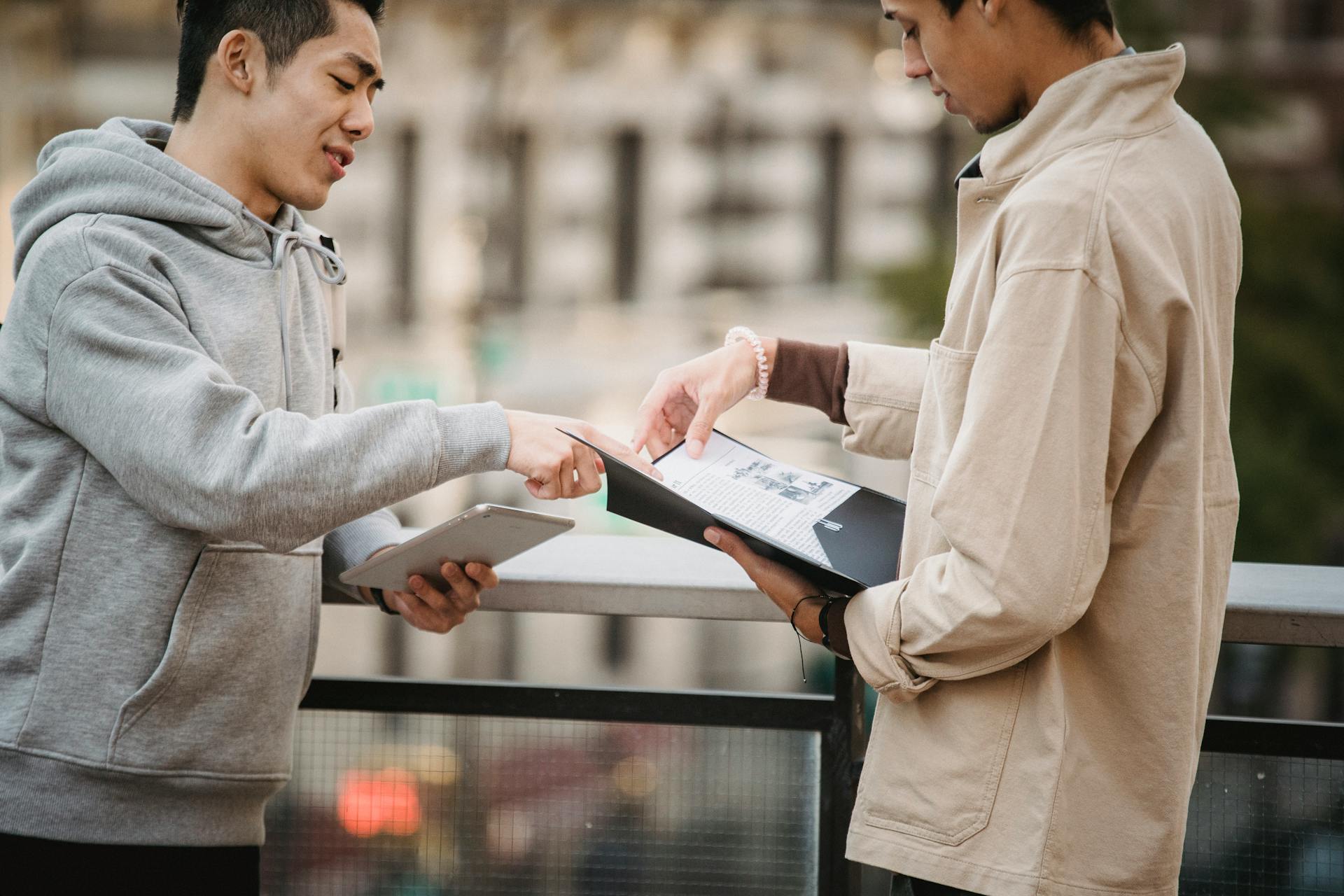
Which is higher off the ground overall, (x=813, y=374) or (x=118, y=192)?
(x=118, y=192)

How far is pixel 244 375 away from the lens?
2008mm

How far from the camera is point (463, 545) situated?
210 cm

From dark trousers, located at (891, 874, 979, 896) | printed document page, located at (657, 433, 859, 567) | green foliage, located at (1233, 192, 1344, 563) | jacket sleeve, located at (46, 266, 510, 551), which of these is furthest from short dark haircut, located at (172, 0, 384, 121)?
green foliage, located at (1233, 192, 1344, 563)

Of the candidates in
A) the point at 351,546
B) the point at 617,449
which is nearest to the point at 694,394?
the point at 617,449

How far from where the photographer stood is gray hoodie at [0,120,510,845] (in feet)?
5.87

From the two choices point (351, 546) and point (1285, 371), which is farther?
point (1285, 371)

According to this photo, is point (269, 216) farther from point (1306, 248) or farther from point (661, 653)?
point (661, 653)

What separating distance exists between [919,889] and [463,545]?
33.7 inches

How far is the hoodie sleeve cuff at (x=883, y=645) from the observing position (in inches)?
68.0

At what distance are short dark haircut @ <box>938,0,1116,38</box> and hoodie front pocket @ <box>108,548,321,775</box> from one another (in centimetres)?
131

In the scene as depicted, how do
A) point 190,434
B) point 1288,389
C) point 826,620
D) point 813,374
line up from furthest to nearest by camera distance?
point 1288,389
point 813,374
point 826,620
point 190,434

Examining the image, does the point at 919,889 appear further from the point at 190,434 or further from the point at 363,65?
the point at 363,65

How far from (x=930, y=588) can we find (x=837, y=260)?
2187 cm

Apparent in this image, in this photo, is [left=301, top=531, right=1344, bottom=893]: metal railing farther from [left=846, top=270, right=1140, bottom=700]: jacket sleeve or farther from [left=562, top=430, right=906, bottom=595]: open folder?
[left=846, top=270, right=1140, bottom=700]: jacket sleeve
